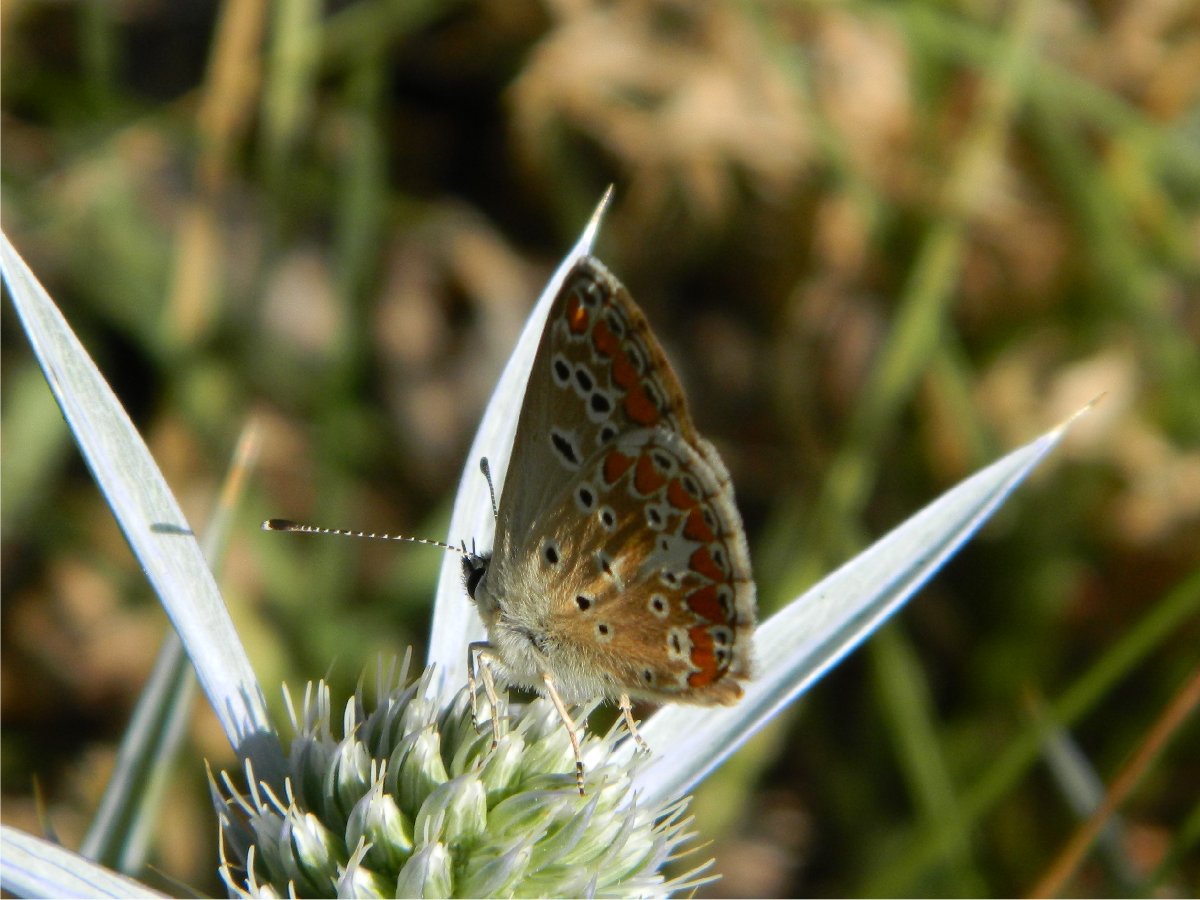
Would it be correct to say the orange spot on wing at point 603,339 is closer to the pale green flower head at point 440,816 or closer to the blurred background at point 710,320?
the pale green flower head at point 440,816

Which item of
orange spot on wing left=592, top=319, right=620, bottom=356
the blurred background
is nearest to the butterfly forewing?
orange spot on wing left=592, top=319, right=620, bottom=356

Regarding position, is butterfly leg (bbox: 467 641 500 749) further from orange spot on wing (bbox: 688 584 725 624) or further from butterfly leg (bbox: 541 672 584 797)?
orange spot on wing (bbox: 688 584 725 624)

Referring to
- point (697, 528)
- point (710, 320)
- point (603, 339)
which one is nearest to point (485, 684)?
point (697, 528)

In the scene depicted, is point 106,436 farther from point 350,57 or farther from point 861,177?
point 861,177

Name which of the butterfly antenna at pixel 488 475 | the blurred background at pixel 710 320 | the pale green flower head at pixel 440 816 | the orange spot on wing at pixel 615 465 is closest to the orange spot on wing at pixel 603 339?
the orange spot on wing at pixel 615 465

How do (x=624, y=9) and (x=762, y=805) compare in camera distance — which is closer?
(x=762, y=805)

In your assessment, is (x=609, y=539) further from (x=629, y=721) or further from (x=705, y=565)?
(x=629, y=721)

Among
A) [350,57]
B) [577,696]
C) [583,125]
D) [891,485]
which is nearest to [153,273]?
[350,57]

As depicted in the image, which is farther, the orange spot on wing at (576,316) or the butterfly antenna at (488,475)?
the butterfly antenna at (488,475)
